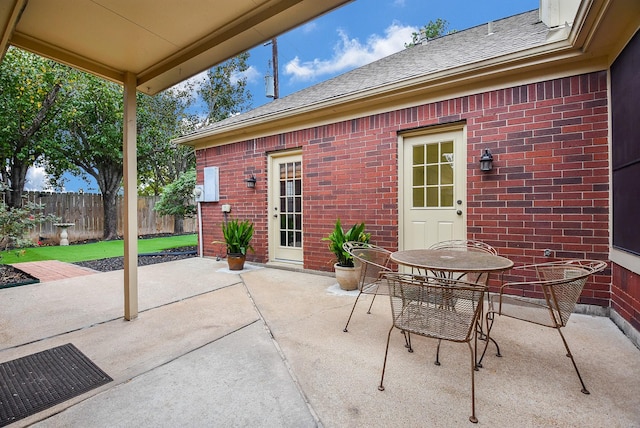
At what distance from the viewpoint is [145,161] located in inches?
463

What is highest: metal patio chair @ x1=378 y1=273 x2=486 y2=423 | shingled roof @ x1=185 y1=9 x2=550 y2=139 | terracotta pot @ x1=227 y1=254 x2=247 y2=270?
shingled roof @ x1=185 y1=9 x2=550 y2=139

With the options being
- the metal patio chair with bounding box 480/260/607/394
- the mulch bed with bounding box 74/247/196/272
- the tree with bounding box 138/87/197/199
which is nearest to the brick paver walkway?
the mulch bed with bounding box 74/247/196/272

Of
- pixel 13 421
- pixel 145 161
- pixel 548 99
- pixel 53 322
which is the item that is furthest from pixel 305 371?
pixel 145 161

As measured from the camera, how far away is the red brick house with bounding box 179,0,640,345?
2.67m

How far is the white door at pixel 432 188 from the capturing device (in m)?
3.79

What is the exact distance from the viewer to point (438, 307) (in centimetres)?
185

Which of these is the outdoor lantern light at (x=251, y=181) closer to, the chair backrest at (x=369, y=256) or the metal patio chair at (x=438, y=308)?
the chair backrest at (x=369, y=256)

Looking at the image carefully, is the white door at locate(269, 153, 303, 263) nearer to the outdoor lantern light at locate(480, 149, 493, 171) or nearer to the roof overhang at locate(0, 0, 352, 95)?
the roof overhang at locate(0, 0, 352, 95)

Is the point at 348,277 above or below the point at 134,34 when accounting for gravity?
below

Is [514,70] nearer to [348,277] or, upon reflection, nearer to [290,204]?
[348,277]

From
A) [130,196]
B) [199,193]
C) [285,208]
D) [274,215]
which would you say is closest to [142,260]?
[199,193]

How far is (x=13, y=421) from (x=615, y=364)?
3641mm

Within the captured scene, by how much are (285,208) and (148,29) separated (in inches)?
138

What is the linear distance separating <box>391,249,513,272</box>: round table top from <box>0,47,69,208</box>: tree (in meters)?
8.75
